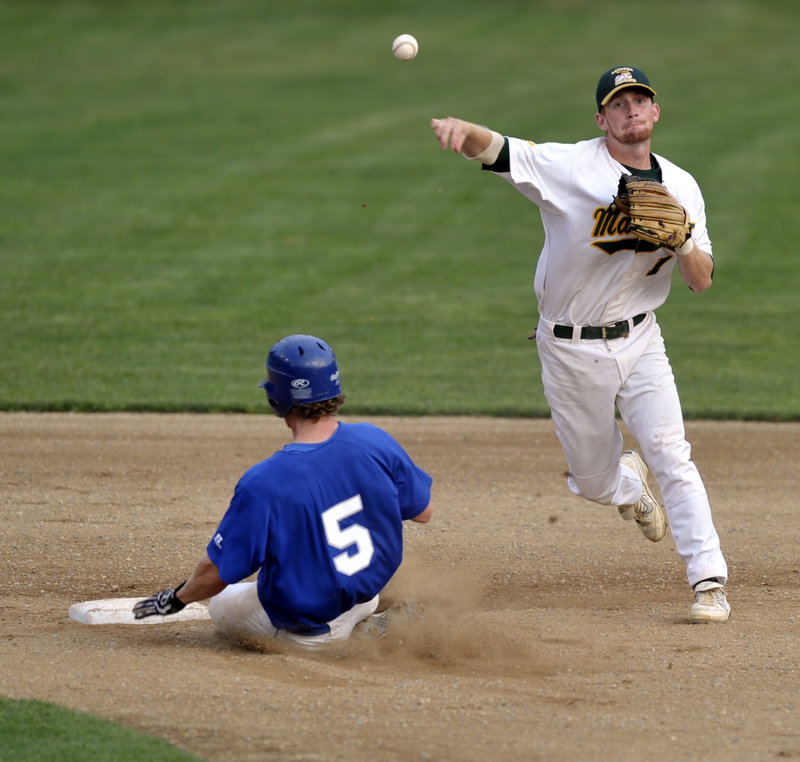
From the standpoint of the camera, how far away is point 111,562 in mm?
6555

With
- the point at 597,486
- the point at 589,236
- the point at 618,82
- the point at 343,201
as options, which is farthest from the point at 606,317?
the point at 343,201

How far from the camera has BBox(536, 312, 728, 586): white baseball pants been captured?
5.61m

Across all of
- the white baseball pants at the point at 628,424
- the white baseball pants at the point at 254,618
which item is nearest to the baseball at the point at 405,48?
the white baseball pants at the point at 628,424

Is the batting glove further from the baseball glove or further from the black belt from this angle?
the baseball glove

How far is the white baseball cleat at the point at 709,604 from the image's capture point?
18.3 feet

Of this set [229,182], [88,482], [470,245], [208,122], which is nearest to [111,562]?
[88,482]

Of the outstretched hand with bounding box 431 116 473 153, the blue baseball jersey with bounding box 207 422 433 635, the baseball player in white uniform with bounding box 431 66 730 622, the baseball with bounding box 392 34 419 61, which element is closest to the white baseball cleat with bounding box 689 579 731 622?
the baseball player in white uniform with bounding box 431 66 730 622

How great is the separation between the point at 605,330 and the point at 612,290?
195mm

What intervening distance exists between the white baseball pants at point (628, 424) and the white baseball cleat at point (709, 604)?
5 centimetres

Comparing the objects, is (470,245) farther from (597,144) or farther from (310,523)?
(310,523)

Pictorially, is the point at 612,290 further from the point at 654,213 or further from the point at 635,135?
the point at 635,135

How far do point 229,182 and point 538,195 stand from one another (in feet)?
48.1

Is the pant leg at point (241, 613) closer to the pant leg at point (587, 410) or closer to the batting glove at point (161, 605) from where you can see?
the batting glove at point (161, 605)

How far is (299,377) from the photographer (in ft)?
15.5
